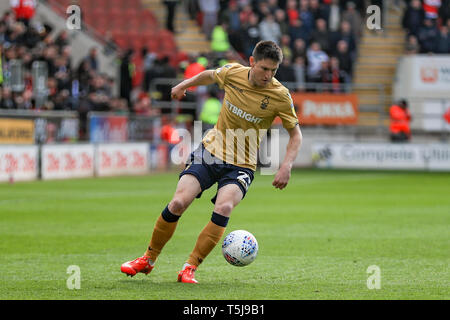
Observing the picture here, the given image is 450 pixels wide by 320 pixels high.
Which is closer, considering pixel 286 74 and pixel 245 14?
pixel 286 74

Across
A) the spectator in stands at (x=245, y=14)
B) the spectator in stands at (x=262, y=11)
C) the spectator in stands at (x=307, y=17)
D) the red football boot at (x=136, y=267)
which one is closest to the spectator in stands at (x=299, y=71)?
the spectator in stands at (x=307, y=17)

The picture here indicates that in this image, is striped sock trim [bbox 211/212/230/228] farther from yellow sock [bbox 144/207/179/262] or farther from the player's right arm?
the player's right arm

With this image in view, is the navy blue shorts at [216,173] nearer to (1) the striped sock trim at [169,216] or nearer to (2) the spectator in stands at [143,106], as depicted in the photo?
(1) the striped sock trim at [169,216]

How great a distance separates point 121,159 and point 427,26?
41.0 feet

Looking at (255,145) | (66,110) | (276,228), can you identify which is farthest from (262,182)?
(255,145)

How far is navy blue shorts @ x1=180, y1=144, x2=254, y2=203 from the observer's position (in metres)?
8.45

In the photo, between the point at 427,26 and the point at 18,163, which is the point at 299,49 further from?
the point at 18,163

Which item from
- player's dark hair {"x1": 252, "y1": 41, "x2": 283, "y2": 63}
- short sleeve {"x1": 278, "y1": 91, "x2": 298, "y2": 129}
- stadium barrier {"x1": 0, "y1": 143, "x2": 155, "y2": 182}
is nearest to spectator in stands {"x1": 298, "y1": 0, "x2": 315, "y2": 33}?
stadium barrier {"x1": 0, "y1": 143, "x2": 155, "y2": 182}

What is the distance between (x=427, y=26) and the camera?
31938mm

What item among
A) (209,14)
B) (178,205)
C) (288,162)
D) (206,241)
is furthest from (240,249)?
(209,14)

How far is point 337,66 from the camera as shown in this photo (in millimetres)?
30688

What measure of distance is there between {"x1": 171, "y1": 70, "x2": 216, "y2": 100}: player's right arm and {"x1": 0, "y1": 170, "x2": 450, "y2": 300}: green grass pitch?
66.8 inches

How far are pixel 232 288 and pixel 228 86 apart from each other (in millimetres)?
1934
